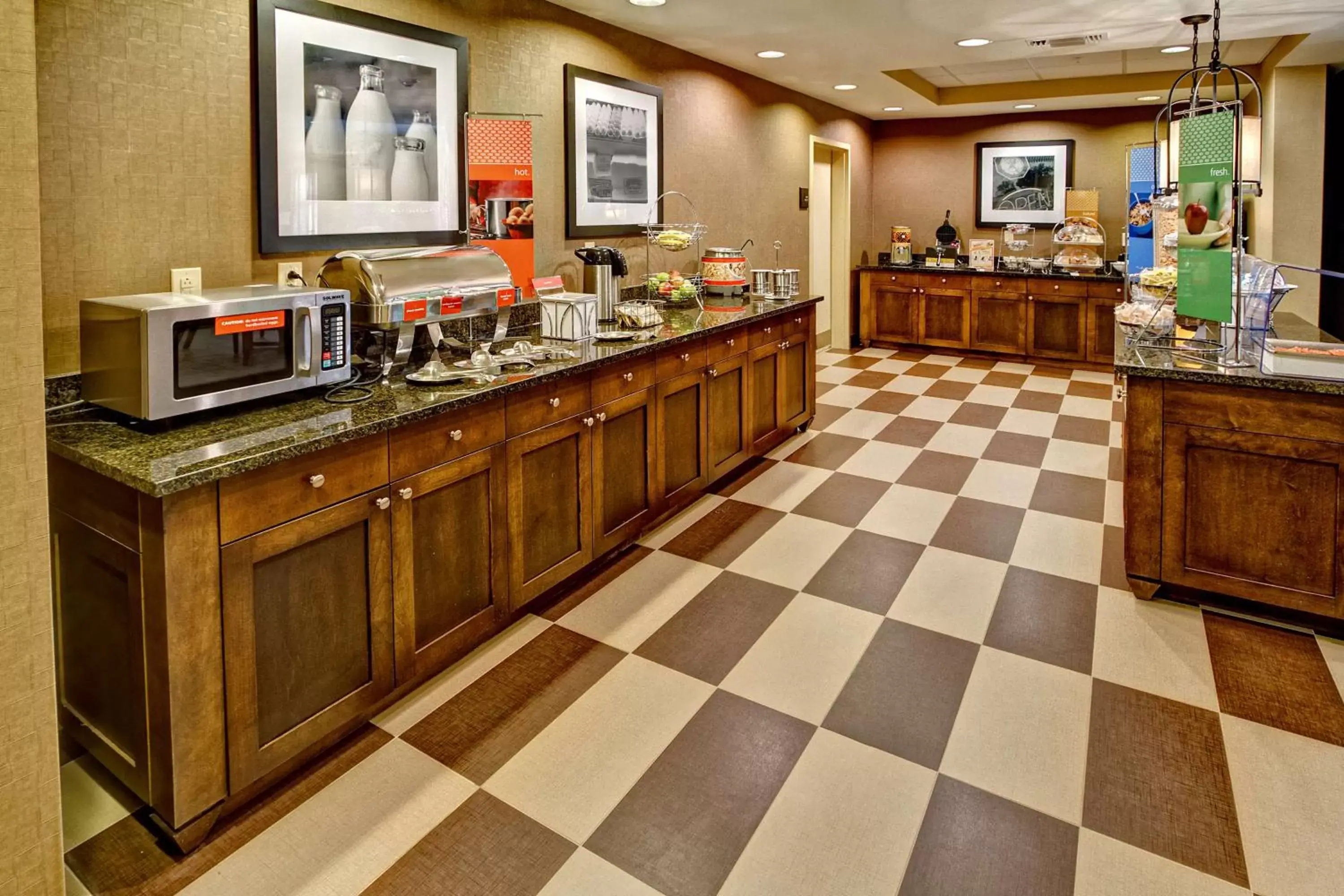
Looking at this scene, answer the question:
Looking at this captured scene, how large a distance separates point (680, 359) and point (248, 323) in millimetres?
1823

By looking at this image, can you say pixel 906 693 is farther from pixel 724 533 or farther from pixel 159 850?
pixel 159 850

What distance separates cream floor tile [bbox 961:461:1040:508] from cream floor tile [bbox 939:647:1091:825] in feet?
5.07

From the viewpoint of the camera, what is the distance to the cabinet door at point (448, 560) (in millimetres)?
2158

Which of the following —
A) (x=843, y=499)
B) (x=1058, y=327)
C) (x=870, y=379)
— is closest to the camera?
(x=843, y=499)

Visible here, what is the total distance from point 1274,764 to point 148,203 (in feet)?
10.7

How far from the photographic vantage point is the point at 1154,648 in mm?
2572

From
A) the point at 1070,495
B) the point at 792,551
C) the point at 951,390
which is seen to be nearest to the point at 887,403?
the point at 951,390

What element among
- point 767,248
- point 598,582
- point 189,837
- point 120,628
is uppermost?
point 767,248

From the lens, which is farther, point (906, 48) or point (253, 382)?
point (906, 48)

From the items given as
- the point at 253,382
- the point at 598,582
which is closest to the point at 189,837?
the point at 253,382

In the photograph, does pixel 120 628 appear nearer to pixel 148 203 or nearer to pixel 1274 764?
pixel 148 203

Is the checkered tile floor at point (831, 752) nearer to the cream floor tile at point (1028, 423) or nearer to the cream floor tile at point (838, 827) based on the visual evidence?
the cream floor tile at point (838, 827)

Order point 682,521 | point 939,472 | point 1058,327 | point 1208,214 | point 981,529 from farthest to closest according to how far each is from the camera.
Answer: point 1058,327
point 939,472
point 682,521
point 981,529
point 1208,214

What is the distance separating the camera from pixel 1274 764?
2.00 meters
